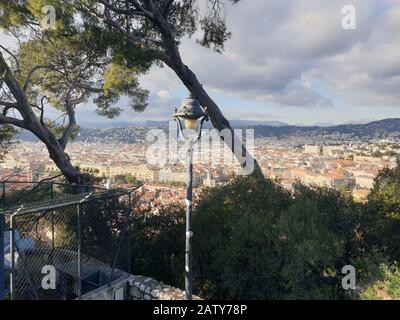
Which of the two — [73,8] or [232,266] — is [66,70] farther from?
[232,266]

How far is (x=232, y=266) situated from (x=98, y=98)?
955cm

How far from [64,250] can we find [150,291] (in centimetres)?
151

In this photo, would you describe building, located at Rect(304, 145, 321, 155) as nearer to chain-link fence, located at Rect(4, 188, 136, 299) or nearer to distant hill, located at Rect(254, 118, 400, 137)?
distant hill, located at Rect(254, 118, 400, 137)

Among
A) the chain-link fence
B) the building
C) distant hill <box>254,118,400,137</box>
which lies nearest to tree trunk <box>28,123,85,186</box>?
the chain-link fence

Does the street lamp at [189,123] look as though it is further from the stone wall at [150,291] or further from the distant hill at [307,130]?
the distant hill at [307,130]

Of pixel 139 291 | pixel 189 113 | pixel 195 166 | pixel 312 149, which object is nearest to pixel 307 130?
pixel 312 149

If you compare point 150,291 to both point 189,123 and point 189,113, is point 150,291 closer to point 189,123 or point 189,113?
point 189,123

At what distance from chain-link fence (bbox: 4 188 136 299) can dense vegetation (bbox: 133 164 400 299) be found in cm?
129

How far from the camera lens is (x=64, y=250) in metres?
5.30

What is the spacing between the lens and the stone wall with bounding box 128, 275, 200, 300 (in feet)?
15.9

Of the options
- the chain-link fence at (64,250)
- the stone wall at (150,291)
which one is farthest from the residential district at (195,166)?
the stone wall at (150,291)

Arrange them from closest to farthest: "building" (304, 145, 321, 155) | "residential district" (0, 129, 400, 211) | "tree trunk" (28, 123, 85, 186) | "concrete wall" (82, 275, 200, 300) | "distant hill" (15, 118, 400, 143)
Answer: "concrete wall" (82, 275, 200, 300)
"residential district" (0, 129, 400, 211)
"tree trunk" (28, 123, 85, 186)
"distant hill" (15, 118, 400, 143)
"building" (304, 145, 321, 155)

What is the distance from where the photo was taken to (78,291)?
4629 millimetres
